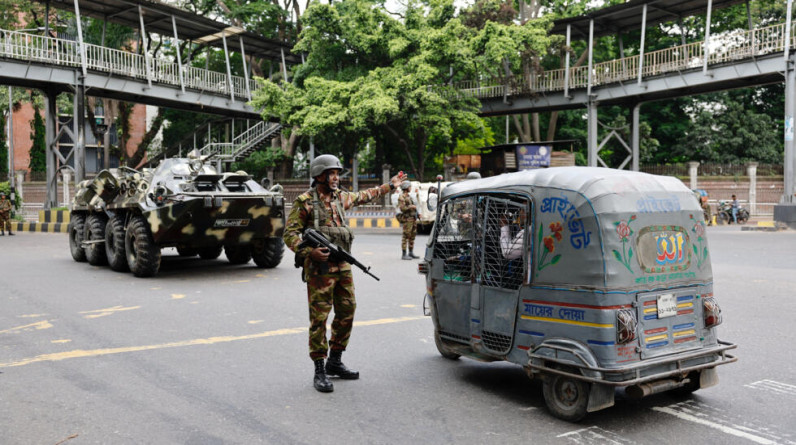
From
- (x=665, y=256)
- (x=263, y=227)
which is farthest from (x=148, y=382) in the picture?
(x=263, y=227)

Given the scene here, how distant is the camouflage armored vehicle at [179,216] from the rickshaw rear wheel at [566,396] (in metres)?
7.94

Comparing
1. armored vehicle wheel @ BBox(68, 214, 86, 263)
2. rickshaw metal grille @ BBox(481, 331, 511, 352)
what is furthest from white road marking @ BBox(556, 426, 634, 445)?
armored vehicle wheel @ BBox(68, 214, 86, 263)

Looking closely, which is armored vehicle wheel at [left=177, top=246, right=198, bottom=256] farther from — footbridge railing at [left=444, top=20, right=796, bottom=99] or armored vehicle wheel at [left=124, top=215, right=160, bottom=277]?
footbridge railing at [left=444, top=20, right=796, bottom=99]

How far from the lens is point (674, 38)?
1575 inches

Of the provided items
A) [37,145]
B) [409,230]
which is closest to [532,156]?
[409,230]

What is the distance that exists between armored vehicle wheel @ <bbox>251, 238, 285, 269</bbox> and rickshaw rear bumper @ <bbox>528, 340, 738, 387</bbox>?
8.77 m

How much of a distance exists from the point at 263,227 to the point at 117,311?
152 inches

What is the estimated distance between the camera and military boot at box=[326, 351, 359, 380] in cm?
546

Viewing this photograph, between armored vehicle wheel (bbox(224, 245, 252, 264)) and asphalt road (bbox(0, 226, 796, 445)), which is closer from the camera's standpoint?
asphalt road (bbox(0, 226, 796, 445))

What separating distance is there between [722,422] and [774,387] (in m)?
1.03

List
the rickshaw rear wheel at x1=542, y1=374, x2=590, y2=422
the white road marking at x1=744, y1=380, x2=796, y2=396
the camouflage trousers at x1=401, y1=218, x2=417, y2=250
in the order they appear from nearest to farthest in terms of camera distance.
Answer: the rickshaw rear wheel at x1=542, y1=374, x2=590, y2=422 < the white road marking at x1=744, y1=380, x2=796, y2=396 < the camouflage trousers at x1=401, y1=218, x2=417, y2=250

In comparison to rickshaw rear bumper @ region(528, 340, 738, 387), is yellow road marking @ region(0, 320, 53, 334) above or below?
below

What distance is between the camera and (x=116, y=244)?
12.5 meters

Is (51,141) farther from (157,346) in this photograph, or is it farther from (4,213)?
(157,346)
